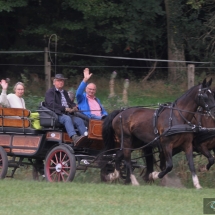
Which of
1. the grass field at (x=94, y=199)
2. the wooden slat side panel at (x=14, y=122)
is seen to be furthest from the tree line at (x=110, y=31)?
the grass field at (x=94, y=199)

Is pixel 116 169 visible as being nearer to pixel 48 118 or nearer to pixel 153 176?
pixel 153 176

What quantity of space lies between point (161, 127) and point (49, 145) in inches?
74.4

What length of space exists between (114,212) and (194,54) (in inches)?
577

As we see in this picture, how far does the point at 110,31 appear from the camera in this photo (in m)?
22.3

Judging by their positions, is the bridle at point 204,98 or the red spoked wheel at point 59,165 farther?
the red spoked wheel at point 59,165

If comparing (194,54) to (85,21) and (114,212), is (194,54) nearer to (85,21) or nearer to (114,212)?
(85,21)

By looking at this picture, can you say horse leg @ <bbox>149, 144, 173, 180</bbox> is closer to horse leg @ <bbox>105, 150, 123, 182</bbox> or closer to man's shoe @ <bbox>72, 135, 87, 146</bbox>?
horse leg @ <bbox>105, 150, 123, 182</bbox>

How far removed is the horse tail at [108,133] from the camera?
1046 cm

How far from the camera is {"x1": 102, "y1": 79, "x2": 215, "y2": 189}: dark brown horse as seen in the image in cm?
969

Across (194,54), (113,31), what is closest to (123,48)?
(113,31)

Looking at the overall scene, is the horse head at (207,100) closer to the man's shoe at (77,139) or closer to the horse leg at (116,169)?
the horse leg at (116,169)

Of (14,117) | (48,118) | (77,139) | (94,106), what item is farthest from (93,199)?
(14,117)

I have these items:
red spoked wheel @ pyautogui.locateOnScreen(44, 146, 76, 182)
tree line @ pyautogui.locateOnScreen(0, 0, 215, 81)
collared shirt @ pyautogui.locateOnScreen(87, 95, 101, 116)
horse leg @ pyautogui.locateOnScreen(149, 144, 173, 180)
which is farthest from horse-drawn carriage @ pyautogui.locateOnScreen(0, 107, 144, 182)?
tree line @ pyautogui.locateOnScreen(0, 0, 215, 81)

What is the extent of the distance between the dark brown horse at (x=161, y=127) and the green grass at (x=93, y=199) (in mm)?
861
